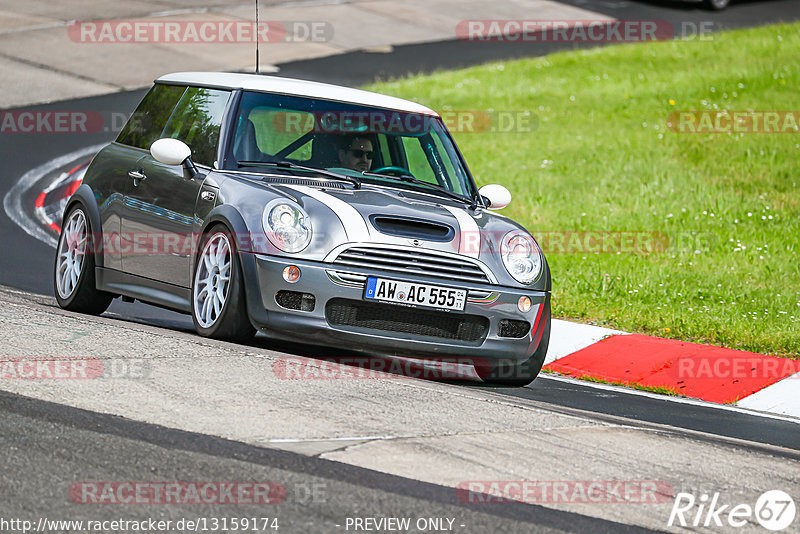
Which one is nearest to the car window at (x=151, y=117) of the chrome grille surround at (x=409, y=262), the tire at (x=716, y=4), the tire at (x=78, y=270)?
the tire at (x=78, y=270)

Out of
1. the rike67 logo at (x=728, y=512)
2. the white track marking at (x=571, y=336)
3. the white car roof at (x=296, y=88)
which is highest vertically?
the white car roof at (x=296, y=88)

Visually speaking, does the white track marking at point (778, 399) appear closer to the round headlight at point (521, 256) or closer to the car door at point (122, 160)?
the round headlight at point (521, 256)

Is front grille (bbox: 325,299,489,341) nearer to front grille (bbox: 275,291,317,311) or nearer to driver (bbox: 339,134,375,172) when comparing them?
front grille (bbox: 275,291,317,311)

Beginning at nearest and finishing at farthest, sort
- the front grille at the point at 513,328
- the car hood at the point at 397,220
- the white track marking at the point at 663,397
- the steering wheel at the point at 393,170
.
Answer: the car hood at the point at 397,220
the front grille at the point at 513,328
the white track marking at the point at 663,397
the steering wheel at the point at 393,170

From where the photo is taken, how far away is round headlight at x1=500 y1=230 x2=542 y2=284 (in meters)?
7.16

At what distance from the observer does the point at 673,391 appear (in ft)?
27.0

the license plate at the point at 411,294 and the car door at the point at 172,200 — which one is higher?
the car door at the point at 172,200

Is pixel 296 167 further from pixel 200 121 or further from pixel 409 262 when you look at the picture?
pixel 409 262

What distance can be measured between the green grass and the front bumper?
9.82 feet

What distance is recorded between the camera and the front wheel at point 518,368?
24.2 ft

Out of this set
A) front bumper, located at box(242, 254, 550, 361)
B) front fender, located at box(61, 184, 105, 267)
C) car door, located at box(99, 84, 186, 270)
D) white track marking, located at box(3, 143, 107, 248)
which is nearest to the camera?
front bumper, located at box(242, 254, 550, 361)

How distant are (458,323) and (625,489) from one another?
2.21m

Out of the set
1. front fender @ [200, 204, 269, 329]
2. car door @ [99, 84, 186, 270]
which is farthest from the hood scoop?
car door @ [99, 84, 186, 270]

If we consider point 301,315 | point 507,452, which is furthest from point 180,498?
point 301,315
